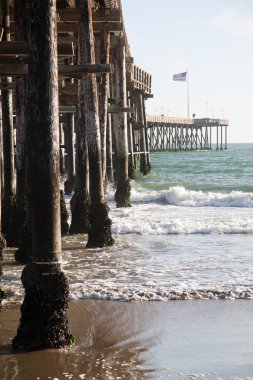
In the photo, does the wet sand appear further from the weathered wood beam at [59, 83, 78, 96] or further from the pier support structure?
the weathered wood beam at [59, 83, 78, 96]

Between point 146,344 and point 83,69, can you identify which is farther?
point 83,69

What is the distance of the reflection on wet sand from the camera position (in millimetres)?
4469

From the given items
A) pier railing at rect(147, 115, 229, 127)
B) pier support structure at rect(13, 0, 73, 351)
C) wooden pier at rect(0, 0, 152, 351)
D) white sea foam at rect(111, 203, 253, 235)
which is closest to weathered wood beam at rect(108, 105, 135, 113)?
wooden pier at rect(0, 0, 152, 351)

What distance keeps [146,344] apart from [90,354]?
0.46 metres

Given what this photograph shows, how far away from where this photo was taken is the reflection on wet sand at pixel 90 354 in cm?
447

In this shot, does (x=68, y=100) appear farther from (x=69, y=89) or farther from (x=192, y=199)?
(x=192, y=199)

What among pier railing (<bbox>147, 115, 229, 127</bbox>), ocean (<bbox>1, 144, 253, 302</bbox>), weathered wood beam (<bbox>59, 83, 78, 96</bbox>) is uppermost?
pier railing (<bbox>147, 115, 229, 127</bbox>)

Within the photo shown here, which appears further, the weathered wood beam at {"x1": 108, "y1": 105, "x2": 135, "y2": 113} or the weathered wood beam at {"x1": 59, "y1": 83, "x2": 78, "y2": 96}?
the weathered wood beam at {"x1": 108, "y1": 105, "x2": 135, "y2": 113}

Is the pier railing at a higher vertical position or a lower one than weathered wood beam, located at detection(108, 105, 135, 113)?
higher

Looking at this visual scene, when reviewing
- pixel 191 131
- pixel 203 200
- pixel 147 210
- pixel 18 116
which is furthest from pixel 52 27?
pixel 191 131

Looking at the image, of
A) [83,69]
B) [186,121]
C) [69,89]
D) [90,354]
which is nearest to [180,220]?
[69,89]

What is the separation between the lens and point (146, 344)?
5.12 metres

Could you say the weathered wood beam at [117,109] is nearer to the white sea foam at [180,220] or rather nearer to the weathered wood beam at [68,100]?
the weathered wood beam at [68,100]

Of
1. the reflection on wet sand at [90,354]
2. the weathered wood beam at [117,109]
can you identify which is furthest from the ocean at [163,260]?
the weathered wood beam at [117,109]
